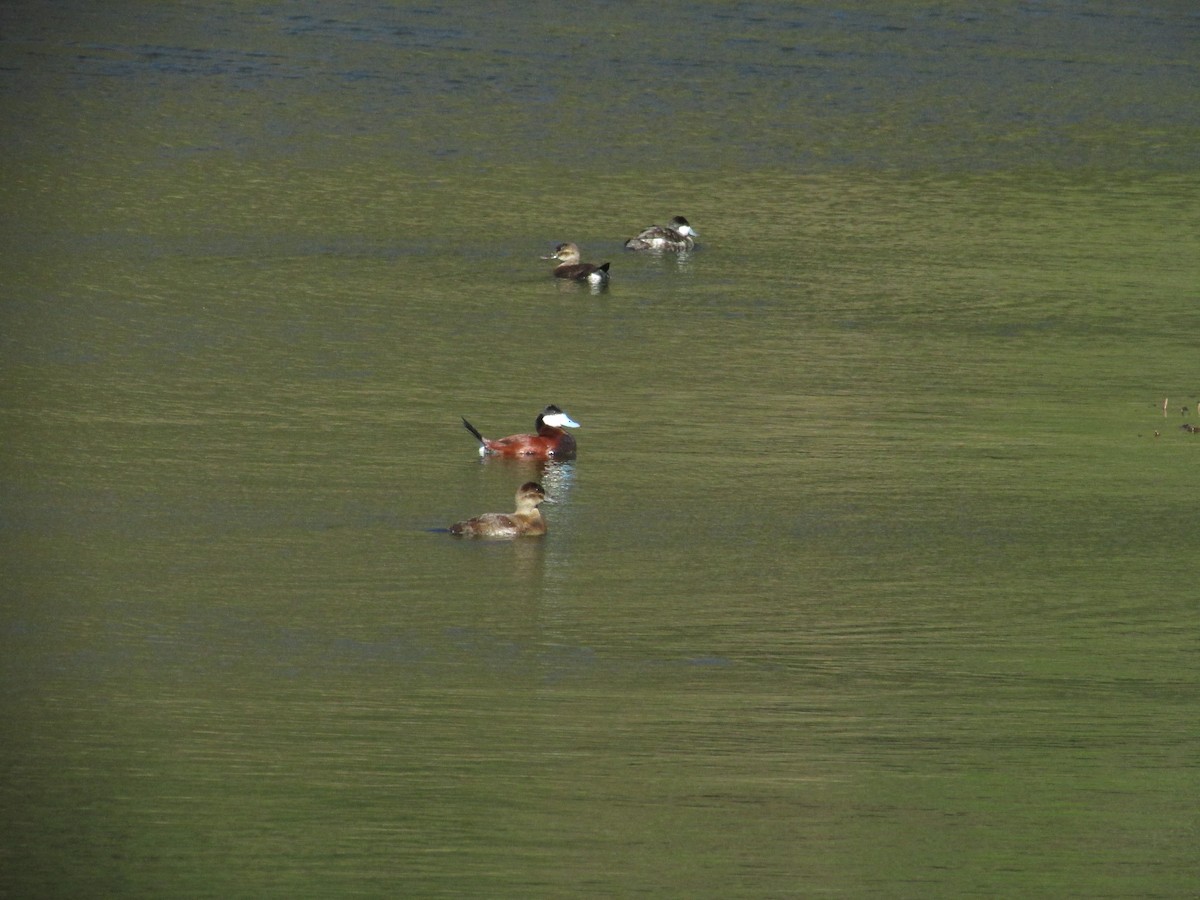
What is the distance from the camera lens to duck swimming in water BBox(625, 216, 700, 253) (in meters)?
15.4

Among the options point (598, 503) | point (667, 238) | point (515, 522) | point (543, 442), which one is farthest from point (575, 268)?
point (515, 522)

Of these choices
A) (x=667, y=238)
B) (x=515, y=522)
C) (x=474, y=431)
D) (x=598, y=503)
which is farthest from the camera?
(x=667, y=238)

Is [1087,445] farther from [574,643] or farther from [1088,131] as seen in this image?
[1088,131]

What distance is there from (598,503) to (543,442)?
0.65 m

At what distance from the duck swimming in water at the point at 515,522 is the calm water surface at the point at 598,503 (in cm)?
10

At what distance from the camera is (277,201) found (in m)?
16.8

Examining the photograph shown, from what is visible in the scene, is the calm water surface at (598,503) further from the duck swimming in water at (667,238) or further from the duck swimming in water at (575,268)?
the duck swimming in water at (667,238)

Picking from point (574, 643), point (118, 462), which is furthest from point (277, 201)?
point (574, 643)

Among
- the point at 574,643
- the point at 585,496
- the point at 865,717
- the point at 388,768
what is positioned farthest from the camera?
the point at 585,496

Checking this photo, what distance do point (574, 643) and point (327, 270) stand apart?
6979 mm

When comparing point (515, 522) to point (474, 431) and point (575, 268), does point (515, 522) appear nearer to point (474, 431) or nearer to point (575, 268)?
point (474, 431)

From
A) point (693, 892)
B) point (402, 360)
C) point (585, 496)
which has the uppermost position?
point (402, 360)

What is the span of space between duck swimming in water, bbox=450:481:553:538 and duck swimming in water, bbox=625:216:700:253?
6194 mm

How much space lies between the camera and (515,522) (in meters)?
9.27
